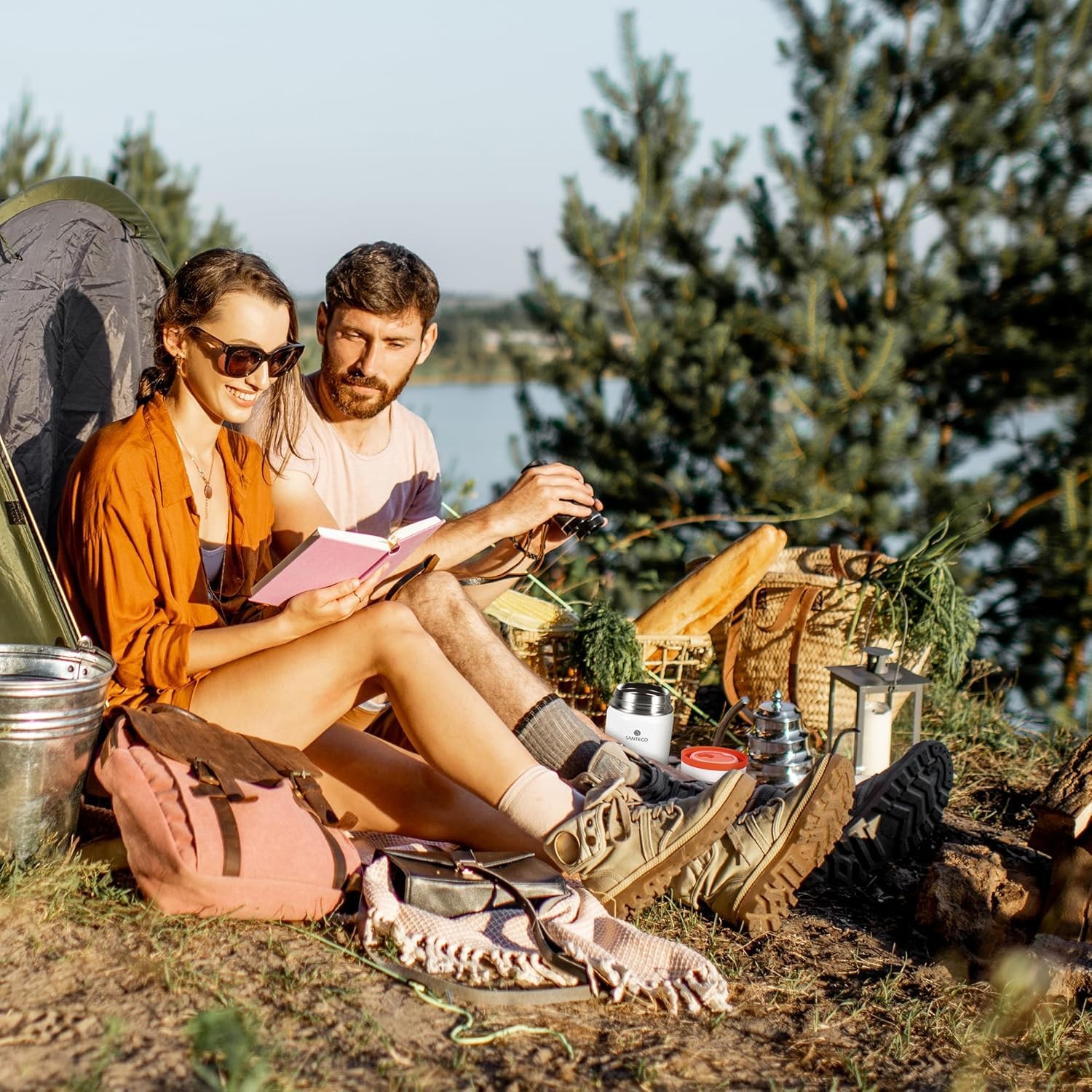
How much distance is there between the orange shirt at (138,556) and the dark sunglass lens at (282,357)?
27 cm

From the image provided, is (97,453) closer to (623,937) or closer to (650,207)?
(623,937)

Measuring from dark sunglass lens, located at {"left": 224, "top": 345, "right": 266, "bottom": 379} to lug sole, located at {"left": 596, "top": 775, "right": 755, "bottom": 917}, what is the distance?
1.42 metres

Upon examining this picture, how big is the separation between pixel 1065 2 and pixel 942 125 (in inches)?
25.7

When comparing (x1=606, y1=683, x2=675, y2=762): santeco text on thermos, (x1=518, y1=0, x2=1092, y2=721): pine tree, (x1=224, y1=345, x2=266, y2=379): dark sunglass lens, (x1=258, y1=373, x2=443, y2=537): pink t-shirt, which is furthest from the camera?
(x1=518, y1=0, x2=1092, y2=721): pine tree

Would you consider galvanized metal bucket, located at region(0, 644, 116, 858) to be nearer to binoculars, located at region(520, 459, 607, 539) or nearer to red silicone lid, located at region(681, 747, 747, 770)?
binoculars, located at region(520, 459, 607, 539)

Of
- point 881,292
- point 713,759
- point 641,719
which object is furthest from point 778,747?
point 881,292

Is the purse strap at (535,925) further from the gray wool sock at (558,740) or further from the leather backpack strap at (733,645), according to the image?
the leather backpack strap at (733,645)

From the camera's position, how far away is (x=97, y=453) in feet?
8.81

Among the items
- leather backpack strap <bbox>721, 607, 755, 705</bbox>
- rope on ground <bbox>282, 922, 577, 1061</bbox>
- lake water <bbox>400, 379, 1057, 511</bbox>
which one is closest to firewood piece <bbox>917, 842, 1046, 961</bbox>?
rope on ground <bbox>282, 922, 577, 1061</bbox>

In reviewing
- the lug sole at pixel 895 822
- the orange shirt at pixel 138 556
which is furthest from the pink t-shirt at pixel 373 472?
the lug sole at pixel 895 822

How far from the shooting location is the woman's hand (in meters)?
2.62

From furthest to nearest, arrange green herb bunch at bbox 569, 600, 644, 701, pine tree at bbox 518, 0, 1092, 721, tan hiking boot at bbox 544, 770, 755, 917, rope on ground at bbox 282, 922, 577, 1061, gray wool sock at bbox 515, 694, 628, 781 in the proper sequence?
1. pine tree at bbox 518, 0, 1092, 721
2. green herb bunch at bbox 569, 600, 644, 701
3. gray wool sock at bbox 515, 694, 628, 781
4. tan hiking boot at bbox 544, 770, 755, 917
5. rope on ground at bbox 282, 922, 577, 1061

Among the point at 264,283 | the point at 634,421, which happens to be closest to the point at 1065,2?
the point at 634,421

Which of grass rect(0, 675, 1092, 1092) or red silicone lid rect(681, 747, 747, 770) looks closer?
grass rect(0, 675, 1092, 1092)
